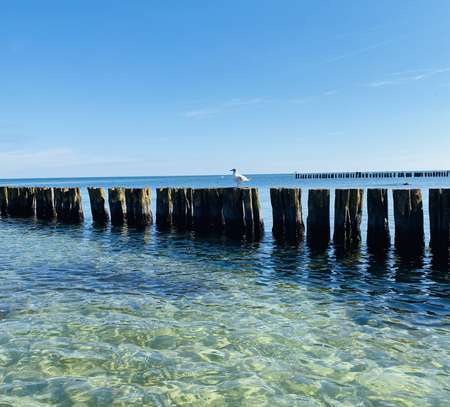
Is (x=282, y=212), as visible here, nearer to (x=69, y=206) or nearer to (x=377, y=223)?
(x=377, y=223)

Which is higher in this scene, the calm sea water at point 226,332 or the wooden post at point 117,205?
the wooden post at point 117,205

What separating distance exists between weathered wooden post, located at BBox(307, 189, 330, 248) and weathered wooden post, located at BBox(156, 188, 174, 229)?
591 cm

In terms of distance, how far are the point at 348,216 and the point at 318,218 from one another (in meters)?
0.88

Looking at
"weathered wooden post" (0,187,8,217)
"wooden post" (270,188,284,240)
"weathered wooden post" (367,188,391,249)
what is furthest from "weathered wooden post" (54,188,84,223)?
"weathered wooden post" (367,188,391,249)

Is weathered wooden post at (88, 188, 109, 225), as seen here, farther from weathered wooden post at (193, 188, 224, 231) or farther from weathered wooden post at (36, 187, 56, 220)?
weathered wooden post at (193, 188, 224, 231)

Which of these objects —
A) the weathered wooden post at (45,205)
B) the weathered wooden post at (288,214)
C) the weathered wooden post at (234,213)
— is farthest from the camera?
the weathered wooden post at (45,205)

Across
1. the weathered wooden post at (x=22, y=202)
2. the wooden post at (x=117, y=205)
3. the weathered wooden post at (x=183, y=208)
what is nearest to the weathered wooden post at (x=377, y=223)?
the weathered wooden post at (x=183, y=208)

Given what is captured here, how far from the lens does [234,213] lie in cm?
1458

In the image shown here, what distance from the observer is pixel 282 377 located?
4684 millimetres

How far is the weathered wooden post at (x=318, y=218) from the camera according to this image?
12.6 metres

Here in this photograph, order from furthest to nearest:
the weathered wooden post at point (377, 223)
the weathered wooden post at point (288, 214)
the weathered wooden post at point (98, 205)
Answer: the weathered wooden post at point (98, 205) < the weathered wooden post at point (288, 214) < the weathered wooden post at point (377, 223)

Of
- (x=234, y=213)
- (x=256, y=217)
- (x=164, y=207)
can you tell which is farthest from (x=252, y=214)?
(x=164, y=207)

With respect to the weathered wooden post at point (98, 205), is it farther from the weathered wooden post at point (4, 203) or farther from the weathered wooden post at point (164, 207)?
the weathered wooden post at point (4, 203)

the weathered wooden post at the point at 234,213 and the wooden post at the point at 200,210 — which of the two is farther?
the wooden post at the point at 200,210
